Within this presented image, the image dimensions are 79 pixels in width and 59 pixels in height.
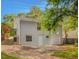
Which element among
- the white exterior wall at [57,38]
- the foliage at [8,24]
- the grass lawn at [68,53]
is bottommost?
the grass lawn at [68,53]

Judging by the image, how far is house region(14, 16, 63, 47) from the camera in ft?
6.88

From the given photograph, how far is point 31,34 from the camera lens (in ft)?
6.93

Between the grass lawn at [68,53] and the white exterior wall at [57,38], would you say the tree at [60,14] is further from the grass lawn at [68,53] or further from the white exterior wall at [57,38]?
the grass lawn at [68,53]

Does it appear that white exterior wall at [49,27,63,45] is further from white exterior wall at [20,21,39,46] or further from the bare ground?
white exterior wall at [20,21,39,46]

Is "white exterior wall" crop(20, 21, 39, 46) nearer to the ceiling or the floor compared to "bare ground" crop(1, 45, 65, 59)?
nearer to the ceiling

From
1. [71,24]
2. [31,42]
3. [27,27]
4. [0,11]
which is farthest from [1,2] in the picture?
[71,24]

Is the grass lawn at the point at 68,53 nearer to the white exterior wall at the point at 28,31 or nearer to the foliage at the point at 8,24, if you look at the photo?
the white exterior wall at the point at 28,31

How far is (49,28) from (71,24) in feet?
0.69

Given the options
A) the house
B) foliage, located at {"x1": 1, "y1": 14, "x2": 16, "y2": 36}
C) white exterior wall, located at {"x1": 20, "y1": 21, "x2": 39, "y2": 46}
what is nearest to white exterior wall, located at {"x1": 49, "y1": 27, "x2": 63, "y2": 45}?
the house

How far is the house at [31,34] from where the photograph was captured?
2096mm

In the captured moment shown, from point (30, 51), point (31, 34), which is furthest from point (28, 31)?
point (30, 51)

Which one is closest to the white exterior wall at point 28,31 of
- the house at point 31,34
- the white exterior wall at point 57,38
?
the house at point 31,34

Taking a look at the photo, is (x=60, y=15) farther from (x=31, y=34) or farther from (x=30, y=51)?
(x=30, y=51)

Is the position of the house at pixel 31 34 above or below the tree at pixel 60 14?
below
